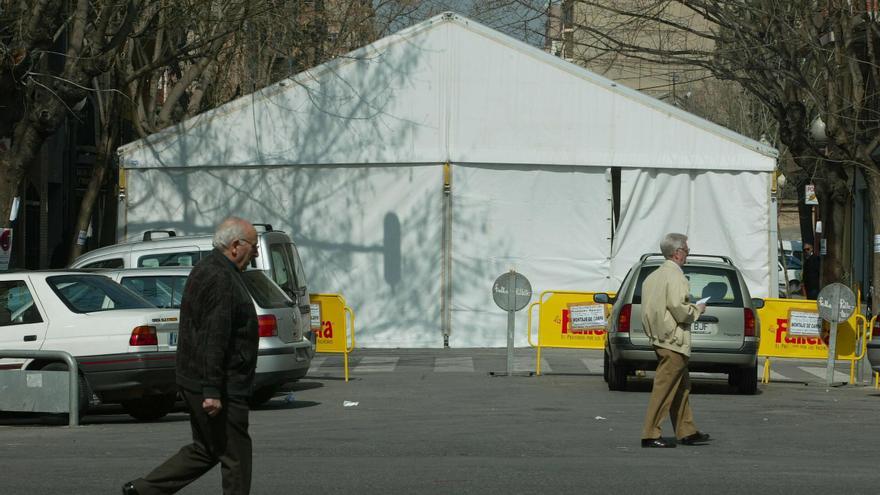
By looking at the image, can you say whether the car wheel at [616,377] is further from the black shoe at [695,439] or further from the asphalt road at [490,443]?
the black shoe at [695,439]

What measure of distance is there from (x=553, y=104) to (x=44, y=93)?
8.30 m

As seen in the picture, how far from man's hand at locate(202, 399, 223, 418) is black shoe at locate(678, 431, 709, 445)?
5611 millimetres

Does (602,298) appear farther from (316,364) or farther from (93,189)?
(93,189)

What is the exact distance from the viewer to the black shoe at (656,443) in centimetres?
1158

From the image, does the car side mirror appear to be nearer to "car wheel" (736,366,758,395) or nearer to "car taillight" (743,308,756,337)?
"car wheel" (736,366,758,395)

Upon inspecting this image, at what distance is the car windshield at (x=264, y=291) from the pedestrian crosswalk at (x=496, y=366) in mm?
5018

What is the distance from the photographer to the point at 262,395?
51.3 ft

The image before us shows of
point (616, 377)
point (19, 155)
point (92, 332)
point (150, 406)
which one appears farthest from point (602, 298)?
point (19, 155)

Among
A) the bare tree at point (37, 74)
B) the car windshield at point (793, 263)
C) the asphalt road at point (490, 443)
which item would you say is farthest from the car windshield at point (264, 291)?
the car windshield at point (793, 263)

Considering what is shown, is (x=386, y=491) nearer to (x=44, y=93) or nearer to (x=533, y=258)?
(x=44, y=93)

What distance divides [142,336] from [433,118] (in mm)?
11410

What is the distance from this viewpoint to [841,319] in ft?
62.8

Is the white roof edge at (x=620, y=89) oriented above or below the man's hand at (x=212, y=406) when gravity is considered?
above

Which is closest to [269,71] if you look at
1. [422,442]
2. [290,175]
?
[290,175]
